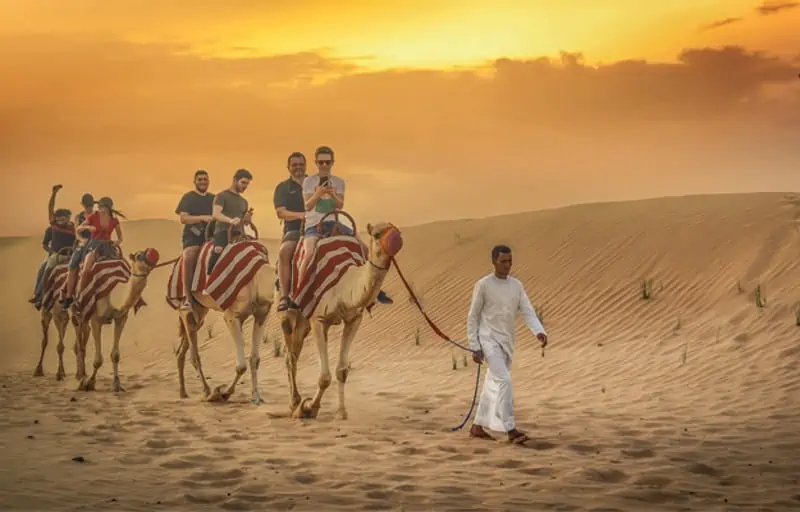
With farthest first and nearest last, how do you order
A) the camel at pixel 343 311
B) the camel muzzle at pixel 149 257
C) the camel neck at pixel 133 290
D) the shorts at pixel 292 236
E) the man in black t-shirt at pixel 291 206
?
the camel neck at pixel 133 290 → the camel muzzle at pixel 149 257 → the shorts at pixel 292 236 → the man in black t-shirt at pixel 291 206 → the camel at pixel 343 311

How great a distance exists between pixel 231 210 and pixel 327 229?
2.42 m

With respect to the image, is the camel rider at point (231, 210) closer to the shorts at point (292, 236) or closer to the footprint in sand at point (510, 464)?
the shorts at point (292, 236)

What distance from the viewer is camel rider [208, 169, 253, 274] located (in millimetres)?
15859

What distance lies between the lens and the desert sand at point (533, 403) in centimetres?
1004

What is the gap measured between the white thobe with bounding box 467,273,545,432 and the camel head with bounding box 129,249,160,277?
23.3 feet

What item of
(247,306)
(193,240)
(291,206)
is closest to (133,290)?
(193,240)

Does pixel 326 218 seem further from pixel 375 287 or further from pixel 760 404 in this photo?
pixel 760 404

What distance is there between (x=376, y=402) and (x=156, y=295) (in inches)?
1134

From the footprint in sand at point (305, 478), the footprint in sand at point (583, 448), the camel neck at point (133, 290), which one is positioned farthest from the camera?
the camel neck at point (133, 290)

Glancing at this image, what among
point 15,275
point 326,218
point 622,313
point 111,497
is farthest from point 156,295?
point 111,497

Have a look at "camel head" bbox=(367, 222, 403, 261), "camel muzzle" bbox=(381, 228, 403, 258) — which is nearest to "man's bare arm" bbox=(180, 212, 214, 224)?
"camel head" bbox=(367, 222, 403, 261)

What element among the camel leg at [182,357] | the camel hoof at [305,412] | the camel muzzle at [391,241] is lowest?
the camel hoof at [305,412]

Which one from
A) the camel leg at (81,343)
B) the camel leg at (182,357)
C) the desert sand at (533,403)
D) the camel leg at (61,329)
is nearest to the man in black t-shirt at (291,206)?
the desert sand at (533,403)

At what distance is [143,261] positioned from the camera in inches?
710
